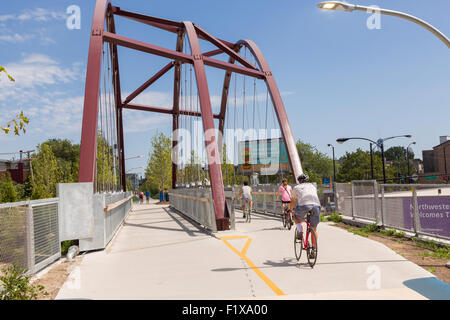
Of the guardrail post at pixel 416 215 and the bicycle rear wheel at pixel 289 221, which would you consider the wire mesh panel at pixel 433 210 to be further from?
the bicycle rear wheel at pixel 289 221

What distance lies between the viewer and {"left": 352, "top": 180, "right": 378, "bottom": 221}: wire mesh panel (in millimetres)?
12711

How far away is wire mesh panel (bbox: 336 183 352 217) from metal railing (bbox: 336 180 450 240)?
4 cm

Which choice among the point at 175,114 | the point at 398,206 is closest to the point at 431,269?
the point at 398,206

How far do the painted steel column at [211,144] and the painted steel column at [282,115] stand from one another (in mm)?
4505

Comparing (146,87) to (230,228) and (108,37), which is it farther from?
(230,228)

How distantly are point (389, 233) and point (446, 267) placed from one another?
13.6 feet

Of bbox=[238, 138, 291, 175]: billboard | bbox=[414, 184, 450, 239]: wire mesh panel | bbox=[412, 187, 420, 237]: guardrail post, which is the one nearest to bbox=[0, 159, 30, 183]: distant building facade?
bbox=[238, 138, 291, 175]: billboard

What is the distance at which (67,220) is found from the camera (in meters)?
9.67

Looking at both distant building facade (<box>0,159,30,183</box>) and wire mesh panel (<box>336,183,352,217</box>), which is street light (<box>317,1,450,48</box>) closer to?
wire mesh panel (<box>336,183,352,217</box>)

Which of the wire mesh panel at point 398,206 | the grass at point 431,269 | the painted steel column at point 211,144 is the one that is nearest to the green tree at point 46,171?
the painted steel column at point 211,144

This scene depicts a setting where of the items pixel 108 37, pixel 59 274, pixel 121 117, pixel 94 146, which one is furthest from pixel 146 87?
pixel 59 274

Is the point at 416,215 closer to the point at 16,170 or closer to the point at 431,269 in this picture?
the point at 431,269

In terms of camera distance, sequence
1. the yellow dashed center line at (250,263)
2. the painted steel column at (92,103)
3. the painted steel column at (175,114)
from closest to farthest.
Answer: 1. the yellow dashed center line at (250,263)
2. the painted steel column at (92,103)
3. the painted steel column at (175,114)

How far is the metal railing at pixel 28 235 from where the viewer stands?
6547 mm
